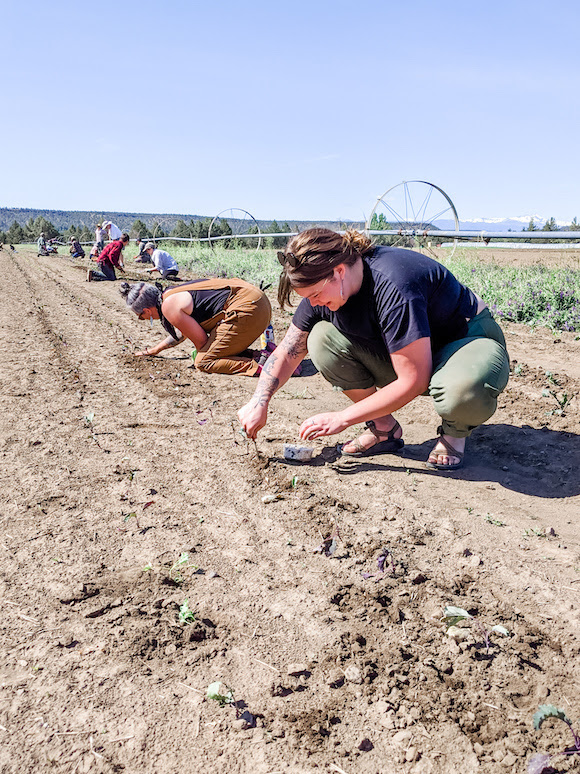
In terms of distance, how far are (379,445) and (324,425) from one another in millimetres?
817

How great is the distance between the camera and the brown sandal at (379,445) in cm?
317

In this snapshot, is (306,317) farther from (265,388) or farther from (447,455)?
(447,455)

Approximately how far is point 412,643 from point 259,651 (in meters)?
0.46

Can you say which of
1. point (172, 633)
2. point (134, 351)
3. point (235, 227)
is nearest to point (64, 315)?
point (134, 351)

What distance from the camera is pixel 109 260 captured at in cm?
1328

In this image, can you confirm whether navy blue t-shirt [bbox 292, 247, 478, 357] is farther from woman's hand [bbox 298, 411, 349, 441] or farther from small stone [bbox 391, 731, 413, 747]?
small stone [bbox 391, 731, 413, 747]

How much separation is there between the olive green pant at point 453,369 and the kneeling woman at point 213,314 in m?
1.94

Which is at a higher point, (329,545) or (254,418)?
(254,418)

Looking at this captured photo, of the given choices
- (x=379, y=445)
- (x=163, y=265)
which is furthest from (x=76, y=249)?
(x=379, y=445)

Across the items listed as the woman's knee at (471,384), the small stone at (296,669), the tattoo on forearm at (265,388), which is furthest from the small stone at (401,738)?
the tattoo on forearm at (265,388)

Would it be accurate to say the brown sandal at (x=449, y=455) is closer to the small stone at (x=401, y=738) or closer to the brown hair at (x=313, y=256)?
the brown hair at (x=313, y=256)

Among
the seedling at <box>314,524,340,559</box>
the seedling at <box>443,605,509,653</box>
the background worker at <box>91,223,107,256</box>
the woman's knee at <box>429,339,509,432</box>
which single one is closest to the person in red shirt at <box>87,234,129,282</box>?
the background worker at <box>91,223,107,256</box>

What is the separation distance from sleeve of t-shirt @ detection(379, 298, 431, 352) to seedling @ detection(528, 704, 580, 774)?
133cm

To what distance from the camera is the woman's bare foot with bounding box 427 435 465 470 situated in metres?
2.96
